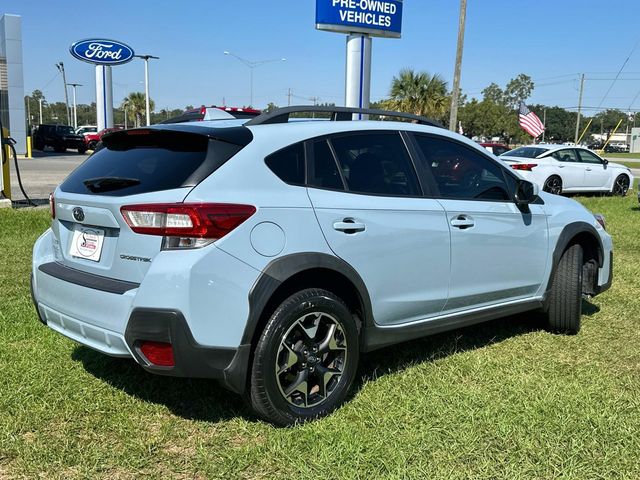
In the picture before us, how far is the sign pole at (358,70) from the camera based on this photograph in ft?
47.7

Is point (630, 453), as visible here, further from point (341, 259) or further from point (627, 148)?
point (627, 148)

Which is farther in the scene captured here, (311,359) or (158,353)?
(311,359)

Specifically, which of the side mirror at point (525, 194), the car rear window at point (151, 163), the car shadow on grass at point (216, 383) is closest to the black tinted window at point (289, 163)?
the car rear window at point (151, 163)

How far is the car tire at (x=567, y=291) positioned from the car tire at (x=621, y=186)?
14204 mm

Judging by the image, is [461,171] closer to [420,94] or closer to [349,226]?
[349,226]

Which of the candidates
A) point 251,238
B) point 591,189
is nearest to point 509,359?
point 251,238

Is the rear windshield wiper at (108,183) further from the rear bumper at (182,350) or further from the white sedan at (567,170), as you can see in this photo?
the white sedan at (567,170)

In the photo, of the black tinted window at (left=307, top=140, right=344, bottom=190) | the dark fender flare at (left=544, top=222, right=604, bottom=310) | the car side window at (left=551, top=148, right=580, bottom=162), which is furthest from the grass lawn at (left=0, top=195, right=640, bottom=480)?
the car side window at (left=551, top=148, right=580, bottom=162)

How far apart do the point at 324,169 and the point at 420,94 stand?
120 feet

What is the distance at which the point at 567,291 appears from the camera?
475cm

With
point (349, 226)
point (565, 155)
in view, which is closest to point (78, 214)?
point (349, 226)

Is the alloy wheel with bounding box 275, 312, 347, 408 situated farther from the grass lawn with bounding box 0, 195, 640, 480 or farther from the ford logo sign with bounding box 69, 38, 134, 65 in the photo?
the ford logo sign with bounding box 69, 38, 134, 65

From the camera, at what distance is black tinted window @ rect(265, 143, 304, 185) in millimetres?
3191

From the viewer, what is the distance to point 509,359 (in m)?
4.34
